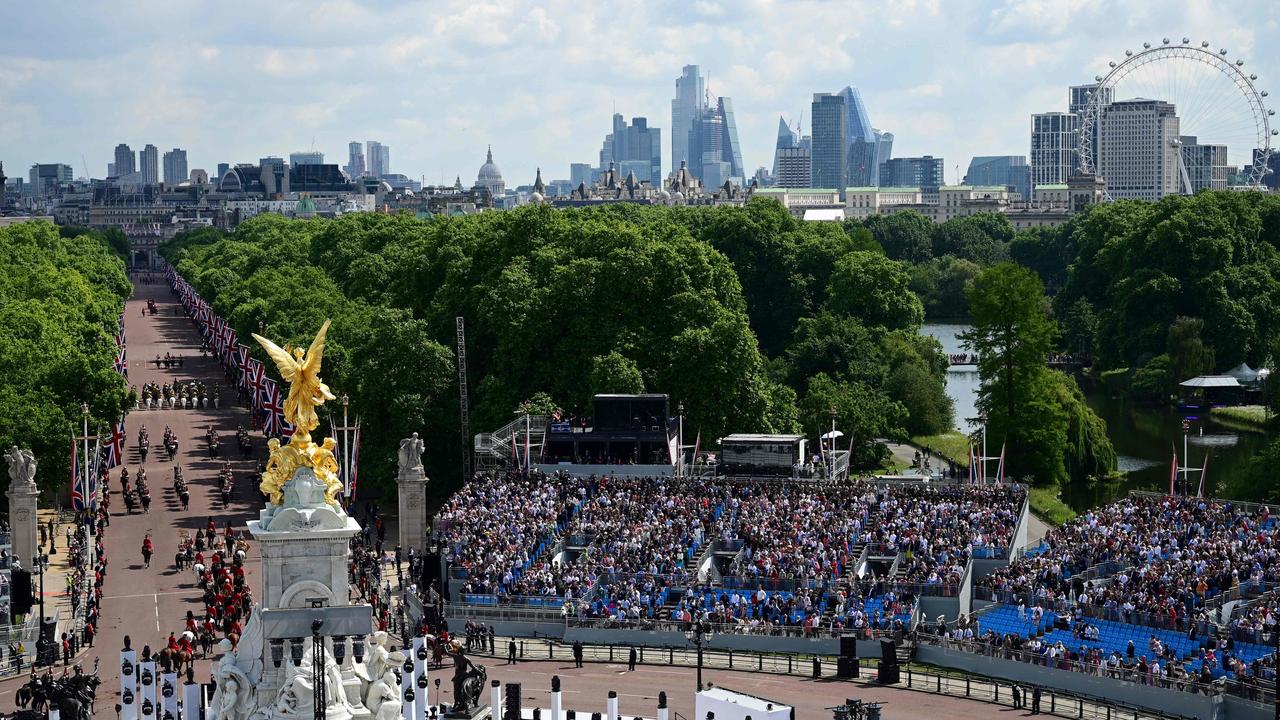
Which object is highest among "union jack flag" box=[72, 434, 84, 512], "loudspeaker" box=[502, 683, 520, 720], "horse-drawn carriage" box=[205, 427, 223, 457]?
"union jack flag" box=[72, 434, 84, 512]

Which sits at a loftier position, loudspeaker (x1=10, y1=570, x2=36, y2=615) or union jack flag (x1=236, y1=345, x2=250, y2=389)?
union jack flag (x1=236, y1=345, x2=250, y2=389)

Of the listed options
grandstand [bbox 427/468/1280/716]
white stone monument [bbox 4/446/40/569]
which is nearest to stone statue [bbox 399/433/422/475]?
grandstand [bbox 427/468/1280/716]

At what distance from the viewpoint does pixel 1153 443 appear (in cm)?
9900

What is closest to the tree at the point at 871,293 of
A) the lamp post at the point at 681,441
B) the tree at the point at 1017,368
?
the tree at the point at 1017,368

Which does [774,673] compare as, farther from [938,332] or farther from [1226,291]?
[938,332]

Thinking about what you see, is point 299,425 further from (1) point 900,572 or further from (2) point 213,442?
(2) point 213,442

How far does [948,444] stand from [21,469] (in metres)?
49.6

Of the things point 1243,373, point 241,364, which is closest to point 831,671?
point 241,364

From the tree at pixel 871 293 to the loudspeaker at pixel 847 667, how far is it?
61229 mm

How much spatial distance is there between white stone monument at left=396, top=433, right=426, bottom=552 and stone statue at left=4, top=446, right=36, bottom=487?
11.6m

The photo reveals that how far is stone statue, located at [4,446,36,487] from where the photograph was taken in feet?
200

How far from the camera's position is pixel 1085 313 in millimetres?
132125

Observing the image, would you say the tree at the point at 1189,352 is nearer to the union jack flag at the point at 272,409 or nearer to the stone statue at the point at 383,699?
the union jack flag at the point at 272,409

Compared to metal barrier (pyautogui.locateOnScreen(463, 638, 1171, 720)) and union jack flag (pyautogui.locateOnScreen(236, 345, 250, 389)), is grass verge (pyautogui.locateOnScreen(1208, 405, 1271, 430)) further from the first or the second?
metal barrier (pyautogui.locateOnScreen(463, 638, 1171, 720))
